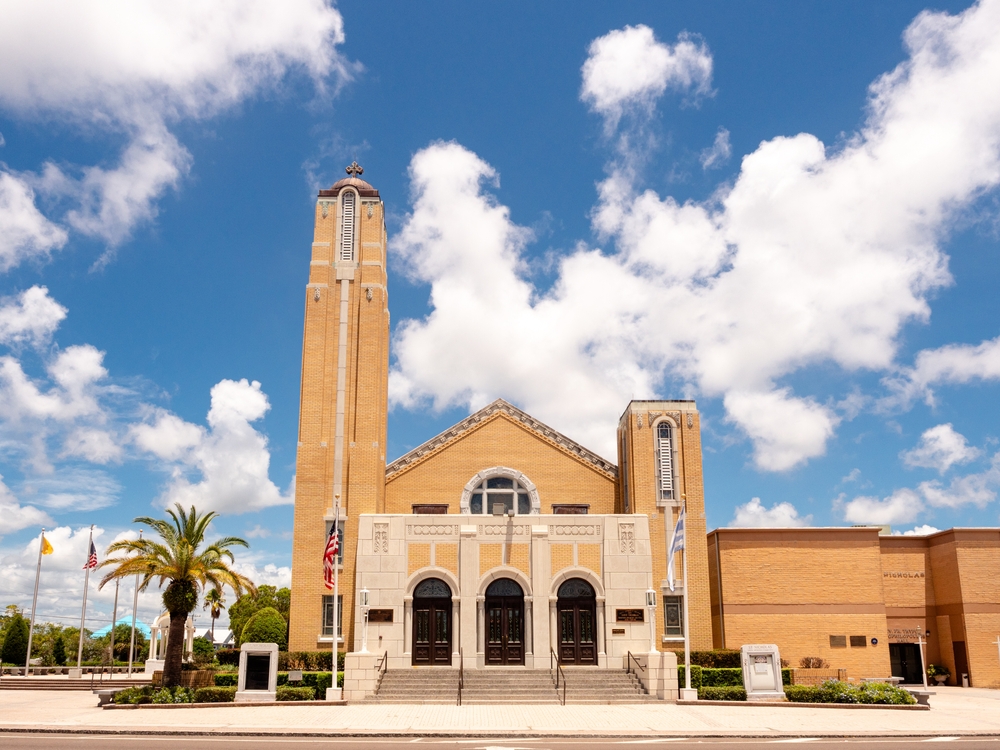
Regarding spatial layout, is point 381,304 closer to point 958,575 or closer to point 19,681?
point 19,681

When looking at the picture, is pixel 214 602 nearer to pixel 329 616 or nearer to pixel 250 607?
pixel 250 607

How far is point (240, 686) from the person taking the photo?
25984 millimetres

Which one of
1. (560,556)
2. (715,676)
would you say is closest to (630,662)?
(715,676)

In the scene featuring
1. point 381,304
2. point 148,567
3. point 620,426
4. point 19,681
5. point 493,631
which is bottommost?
point 19,681

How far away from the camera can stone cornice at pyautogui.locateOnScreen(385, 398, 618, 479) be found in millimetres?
36875

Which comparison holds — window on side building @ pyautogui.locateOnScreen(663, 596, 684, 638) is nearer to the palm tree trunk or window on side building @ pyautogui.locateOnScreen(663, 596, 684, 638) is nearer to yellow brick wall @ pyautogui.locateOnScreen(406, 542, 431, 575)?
yellow brick wall @ pyautogui.locateOnScreen(406, 542, 431, 575)

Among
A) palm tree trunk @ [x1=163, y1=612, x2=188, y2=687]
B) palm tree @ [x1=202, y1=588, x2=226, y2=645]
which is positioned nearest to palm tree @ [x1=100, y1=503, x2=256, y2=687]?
palm tree trunk @ [x1=163, y1=612, x2=188, y2=687]

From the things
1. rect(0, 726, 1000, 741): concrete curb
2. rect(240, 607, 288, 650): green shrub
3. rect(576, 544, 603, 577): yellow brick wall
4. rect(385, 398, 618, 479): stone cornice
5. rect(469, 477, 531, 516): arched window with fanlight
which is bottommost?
rect(0, 726, 1000, 741): concrete curb

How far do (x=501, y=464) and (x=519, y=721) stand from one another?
54.1ft

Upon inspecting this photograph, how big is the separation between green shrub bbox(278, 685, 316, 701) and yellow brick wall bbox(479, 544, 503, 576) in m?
7.32

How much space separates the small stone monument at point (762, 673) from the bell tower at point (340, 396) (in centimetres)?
1515

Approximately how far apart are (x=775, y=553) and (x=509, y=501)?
12.0m

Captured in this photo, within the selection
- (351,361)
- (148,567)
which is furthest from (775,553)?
(148,567)

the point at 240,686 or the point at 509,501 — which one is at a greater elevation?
the point at 509,501
